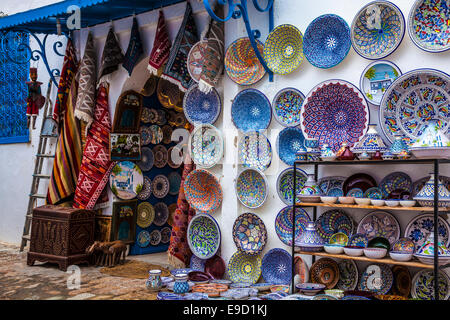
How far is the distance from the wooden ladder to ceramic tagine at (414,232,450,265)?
4.06 meters

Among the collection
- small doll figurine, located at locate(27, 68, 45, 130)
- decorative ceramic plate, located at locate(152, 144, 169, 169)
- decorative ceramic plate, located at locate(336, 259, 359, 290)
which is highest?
small doll figurine, located at locate(27, 68, 45, 130)

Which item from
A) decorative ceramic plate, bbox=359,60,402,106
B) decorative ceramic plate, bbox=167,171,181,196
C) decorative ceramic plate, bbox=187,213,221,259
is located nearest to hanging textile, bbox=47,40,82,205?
decorative ceramic plate, bbox=167,171,181,196

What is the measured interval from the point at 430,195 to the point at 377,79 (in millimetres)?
892

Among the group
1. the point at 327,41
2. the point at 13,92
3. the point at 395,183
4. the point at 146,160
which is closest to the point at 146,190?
the point at 146,160

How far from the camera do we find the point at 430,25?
2.88m

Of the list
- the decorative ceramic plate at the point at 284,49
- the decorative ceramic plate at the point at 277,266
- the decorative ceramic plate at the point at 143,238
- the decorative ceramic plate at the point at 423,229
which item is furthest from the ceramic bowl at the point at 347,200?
the decorative ceramic plate at the point at 143,238

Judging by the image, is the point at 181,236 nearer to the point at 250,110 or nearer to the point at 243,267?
the point at 243,267

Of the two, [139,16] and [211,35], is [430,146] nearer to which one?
[211,35]

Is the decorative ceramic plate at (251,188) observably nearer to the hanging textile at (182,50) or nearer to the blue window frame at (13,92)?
the hanging textile at (182,50)

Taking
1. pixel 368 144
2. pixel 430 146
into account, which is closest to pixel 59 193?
pixel 368 144

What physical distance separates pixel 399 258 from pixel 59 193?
373 cm

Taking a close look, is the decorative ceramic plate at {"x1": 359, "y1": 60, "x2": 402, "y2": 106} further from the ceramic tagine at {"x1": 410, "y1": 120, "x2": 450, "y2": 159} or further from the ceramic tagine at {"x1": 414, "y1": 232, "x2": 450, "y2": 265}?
the ceramic tagine at {"x1": 414, "y1": 232, "x2": 450, "y2": 265}

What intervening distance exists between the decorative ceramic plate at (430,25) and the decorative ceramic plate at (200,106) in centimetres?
174

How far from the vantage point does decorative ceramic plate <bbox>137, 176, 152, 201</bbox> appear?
17.4 feet
